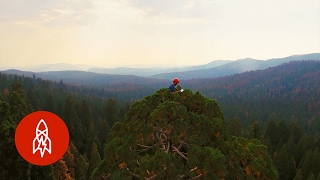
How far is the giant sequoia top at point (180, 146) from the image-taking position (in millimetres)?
9836

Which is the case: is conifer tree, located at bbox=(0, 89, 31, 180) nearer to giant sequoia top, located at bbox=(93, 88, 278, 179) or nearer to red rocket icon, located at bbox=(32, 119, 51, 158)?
red rocket icon, located at bbox=(32, 119, 51, 158)

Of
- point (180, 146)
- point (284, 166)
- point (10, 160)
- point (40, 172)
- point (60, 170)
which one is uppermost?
point (180, 146)

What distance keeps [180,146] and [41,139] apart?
8.72 meters

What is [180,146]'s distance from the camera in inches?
432

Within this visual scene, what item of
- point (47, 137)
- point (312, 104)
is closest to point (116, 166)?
point (47, 137)

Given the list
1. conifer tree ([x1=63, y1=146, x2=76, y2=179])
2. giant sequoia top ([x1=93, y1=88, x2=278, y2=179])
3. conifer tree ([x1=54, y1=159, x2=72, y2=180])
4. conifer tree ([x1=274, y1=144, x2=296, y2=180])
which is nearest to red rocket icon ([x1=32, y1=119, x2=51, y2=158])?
giant sequoia top ([x1=93, y1=88, x2=278, y2=179])

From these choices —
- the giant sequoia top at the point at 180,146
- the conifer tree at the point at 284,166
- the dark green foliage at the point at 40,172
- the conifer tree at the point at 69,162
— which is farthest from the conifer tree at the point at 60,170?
the conifer tree at the point at 284,166

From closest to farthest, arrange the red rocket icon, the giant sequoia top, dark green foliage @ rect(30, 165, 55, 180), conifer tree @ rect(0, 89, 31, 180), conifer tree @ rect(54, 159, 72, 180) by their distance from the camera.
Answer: the giant sequoia top, the red rocket icon, conifer tree @ rect(0, 89, 31, 180), dark green foliage @ rect(30, 165, 55, 180), conifer tree @ rect(54, 159, 72, 180)

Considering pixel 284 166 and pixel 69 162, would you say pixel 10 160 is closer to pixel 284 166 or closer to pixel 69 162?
pixel 69 162

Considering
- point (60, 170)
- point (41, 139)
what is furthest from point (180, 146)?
point (60, 170)

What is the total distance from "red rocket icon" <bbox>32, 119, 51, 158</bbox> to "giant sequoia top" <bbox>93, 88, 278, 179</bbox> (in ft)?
17.8

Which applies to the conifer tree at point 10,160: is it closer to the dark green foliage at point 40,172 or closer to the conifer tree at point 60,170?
the dark green foliage at point 40,172

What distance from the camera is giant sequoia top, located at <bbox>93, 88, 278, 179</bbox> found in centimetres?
984

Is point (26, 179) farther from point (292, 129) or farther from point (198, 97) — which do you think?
point (292, 129)
